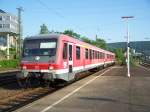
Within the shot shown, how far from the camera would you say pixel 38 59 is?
18188 millimetres

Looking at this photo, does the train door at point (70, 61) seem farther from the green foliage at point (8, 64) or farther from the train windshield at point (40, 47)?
the green foliage at point (8, 64)

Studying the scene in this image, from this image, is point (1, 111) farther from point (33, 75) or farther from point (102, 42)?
point (102, 42)

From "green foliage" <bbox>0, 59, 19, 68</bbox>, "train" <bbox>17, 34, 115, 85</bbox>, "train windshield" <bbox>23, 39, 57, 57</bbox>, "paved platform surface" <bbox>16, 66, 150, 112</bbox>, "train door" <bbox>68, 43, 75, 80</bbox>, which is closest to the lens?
"paved platform surface" <bbox>16, 66, 150, 112</bbox>

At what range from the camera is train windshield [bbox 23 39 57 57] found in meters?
18.3

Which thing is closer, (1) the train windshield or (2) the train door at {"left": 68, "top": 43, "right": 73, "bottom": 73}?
(1) the train windshield

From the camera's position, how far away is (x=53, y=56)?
59.2 feet

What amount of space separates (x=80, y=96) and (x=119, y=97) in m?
1.64

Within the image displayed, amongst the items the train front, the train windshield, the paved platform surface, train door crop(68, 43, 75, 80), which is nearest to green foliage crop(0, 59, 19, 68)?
train door crop(68, 43, 75, 80)

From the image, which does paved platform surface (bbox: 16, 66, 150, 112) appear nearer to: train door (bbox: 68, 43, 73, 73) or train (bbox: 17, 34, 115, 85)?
train (bbox: 17, 34, 115, 85)

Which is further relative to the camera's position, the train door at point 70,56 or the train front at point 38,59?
the train door at point 70,56

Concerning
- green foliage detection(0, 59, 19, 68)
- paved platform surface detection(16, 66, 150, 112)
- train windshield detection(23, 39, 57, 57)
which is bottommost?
paved platform surface detection(16, 66, 150, 112)

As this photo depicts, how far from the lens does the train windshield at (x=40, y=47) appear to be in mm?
18312

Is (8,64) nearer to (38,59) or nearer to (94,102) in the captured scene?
(38,59)

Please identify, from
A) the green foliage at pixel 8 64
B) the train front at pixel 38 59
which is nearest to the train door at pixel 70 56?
the train front at pixel 38 59
